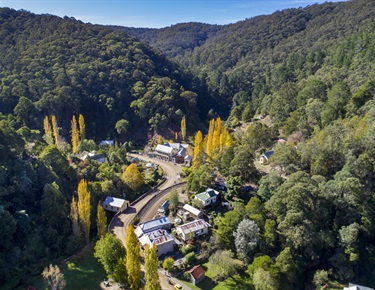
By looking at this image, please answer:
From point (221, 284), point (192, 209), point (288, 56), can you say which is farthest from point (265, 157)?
point (288, 56)

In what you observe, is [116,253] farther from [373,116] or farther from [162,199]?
[373,116]

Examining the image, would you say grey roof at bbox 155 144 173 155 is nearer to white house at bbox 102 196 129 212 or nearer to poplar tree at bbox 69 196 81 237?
white house at bbox 102 196 129 212

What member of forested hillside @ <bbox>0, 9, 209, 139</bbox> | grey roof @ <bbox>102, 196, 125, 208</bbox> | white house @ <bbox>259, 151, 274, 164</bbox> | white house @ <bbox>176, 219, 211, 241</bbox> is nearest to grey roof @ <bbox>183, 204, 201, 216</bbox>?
white house @ <bbox>176, 219, 211, 241</bbox>

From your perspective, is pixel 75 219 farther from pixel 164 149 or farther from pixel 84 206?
pixel 164 149

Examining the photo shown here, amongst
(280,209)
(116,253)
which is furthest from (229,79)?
(116,253)

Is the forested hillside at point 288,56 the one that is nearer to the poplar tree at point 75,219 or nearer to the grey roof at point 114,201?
the grey roof at point 114,201
